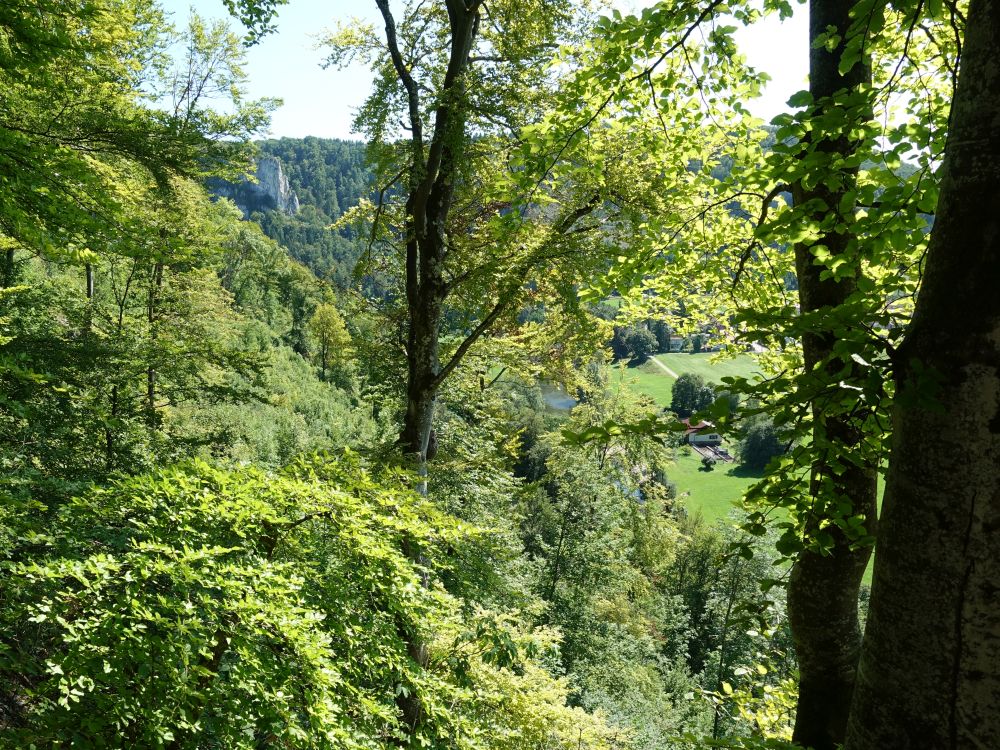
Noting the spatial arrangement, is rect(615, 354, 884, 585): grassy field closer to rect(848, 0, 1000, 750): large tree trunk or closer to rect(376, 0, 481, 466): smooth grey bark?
rect(376, 0, 481, 466): smooth grey bark

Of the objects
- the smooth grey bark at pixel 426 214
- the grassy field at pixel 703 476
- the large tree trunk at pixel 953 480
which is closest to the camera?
the large tree trunk at pixel 953 480

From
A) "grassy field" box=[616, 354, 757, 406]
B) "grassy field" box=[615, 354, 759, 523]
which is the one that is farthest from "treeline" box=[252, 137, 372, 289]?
"grassy field" box=[615, 354, 759, 523]

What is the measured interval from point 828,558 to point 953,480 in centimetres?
173

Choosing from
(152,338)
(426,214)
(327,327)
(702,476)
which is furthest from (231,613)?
(702,476)

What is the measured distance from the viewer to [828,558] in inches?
117

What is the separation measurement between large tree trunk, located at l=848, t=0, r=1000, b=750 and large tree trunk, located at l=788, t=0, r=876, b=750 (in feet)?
Answer: 3.95

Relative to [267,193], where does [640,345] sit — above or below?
below

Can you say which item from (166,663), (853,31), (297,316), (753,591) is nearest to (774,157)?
(853,31)

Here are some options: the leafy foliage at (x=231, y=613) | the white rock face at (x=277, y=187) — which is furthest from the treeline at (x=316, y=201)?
the leafy foliage at (x=231, y=613)

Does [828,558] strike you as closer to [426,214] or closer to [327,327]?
[426,214]

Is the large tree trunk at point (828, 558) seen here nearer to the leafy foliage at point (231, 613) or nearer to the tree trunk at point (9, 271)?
the leafy foliage at point (231, 613)

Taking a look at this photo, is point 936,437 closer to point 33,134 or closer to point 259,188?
point 33,134

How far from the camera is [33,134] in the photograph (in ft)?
19.1

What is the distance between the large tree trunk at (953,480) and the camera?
1433 mm
